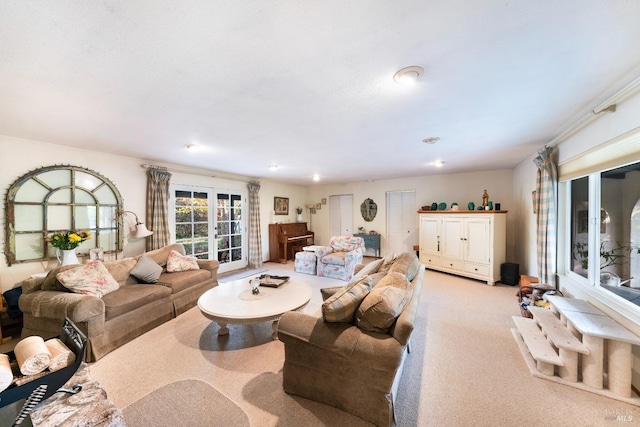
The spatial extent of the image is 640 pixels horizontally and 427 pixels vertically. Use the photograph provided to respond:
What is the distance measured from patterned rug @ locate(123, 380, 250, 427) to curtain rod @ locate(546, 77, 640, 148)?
3.50m

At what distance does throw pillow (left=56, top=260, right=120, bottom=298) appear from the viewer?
7.74 ft

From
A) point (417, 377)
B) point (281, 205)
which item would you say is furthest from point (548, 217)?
point (281, 205)

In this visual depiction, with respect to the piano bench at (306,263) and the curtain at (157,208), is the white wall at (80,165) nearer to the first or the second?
the curtain at (157,208)

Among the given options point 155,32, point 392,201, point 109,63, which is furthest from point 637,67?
point 392,201

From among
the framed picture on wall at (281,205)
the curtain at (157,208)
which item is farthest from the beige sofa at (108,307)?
the framed picture on wall at (281,205)

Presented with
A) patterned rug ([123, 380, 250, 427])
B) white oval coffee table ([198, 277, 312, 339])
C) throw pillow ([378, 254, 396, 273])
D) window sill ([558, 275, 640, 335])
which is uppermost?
throw pillow ([378, 254, 396, 273])

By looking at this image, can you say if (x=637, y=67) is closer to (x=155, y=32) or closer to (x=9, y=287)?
(x=155, y=32)

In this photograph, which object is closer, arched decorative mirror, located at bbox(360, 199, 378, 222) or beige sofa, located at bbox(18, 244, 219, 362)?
beige sofa, located at bbox(18, 244, 219, 362)

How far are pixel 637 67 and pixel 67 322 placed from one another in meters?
3.87

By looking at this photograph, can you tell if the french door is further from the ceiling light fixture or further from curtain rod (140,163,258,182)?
the ceiling light fixture

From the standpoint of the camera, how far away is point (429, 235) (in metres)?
5.23

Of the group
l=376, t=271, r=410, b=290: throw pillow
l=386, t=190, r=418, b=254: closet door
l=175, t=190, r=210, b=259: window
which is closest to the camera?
l=376, t=271, r=410, b=290: throw pillow

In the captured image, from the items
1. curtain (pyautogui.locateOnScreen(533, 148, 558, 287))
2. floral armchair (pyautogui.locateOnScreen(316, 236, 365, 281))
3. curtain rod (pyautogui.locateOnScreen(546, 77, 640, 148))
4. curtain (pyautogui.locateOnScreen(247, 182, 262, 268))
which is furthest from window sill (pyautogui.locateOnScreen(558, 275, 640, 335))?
curtain (pyautogui.locateOnScreen(247, 182, 262, 268))

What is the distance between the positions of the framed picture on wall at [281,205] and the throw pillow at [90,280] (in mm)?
4252
